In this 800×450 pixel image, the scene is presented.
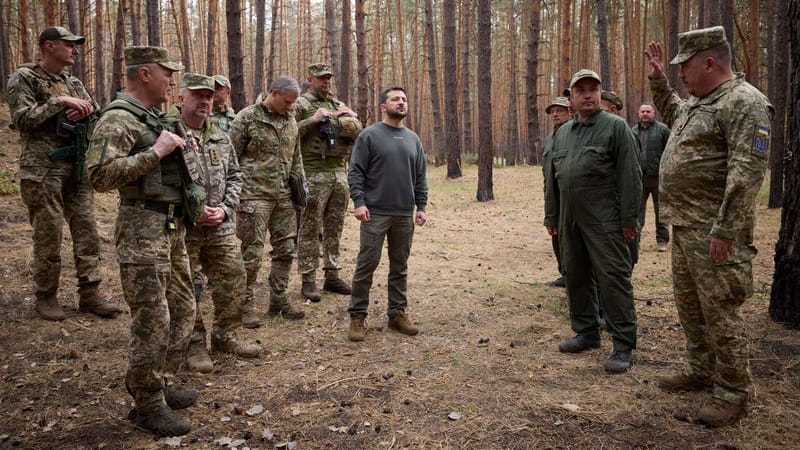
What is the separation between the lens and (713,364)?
3.97m

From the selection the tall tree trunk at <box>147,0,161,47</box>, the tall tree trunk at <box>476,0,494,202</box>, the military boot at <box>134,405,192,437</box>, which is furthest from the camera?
the tall tree trunk at <box>476,0,494,202</box>

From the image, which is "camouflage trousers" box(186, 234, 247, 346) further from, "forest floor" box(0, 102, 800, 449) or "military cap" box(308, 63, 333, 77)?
"military cap" box(308, 63, 333, 77)

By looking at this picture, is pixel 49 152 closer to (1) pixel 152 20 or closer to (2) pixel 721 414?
(2) pixel 721 414

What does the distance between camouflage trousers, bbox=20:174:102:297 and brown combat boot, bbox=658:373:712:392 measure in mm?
5597

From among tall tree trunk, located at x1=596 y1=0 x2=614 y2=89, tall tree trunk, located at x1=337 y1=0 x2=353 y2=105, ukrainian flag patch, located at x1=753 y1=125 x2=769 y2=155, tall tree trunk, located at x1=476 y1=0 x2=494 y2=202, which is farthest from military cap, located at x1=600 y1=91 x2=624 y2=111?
tall tree trunk, located at x1=337 y1=0 x2=353 y2=105

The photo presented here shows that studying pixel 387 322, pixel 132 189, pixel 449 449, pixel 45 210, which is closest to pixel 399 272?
pixel 387 322

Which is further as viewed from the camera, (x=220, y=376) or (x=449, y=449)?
(x=220, y=376)

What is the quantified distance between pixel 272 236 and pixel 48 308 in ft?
7.75

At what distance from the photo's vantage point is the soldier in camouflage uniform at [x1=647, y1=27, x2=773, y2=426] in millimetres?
3346

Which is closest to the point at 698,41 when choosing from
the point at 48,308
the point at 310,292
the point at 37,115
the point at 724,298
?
the point at 724,298

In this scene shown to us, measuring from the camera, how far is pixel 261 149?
5.66 m

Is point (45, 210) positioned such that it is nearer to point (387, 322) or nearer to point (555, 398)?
point (387, 322)

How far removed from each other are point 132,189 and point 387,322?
3.28 meters

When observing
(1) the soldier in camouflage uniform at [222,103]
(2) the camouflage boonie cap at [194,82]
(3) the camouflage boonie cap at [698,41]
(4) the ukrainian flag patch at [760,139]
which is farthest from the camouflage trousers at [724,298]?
(1) the soldier in camouflage uniform at [222,103]
